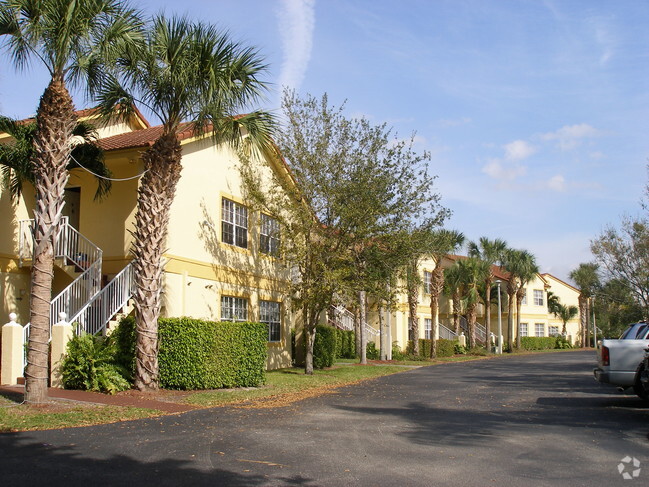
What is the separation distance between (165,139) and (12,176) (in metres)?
5.16

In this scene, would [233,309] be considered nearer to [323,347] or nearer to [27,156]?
[323,347]

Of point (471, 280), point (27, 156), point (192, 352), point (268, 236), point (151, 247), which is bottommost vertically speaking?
point (192, 352)

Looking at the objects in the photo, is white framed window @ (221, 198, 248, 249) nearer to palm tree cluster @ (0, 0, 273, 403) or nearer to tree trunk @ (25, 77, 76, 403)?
palm tree cluster @ (0, 0, 273, 403)

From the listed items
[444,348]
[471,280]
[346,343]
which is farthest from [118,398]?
[471,280]

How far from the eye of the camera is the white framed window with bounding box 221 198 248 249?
20.2m

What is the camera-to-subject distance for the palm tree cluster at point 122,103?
1150cm

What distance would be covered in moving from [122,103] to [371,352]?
70.1ft

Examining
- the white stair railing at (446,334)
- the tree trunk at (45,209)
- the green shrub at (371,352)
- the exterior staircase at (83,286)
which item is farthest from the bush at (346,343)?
the tree trunk at (45,209)

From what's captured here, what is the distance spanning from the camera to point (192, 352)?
49.1ft

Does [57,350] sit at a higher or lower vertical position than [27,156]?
lower

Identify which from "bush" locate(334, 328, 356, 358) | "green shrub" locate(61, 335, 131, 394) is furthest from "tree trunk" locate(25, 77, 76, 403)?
"bush" locate(334, 328, 356, 358)

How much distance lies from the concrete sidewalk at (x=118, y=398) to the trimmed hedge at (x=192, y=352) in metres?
1.23

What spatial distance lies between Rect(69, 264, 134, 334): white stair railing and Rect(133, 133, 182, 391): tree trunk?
4.98ft

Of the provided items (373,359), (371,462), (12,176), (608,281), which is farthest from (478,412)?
(608,281)
